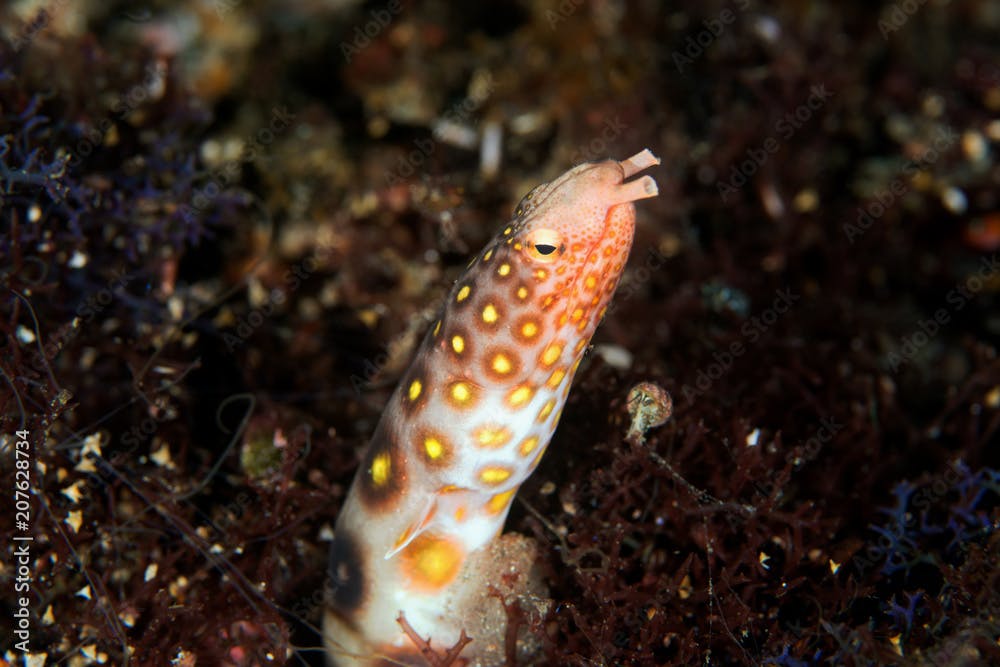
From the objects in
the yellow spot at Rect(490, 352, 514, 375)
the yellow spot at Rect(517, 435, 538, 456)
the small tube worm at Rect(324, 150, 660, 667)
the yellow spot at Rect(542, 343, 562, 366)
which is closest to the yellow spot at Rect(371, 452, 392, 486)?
the small tube worm at Rect(324, 150, 660, 667)

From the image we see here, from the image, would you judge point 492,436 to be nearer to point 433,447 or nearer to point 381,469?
point 433,447

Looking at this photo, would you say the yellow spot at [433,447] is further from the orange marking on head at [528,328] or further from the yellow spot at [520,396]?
the orange marking on head at [528,328]

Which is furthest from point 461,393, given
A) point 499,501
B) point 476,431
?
point 499,501

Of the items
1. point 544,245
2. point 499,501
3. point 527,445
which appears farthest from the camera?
point 499,501

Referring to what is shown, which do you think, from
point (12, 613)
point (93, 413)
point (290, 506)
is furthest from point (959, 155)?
point (12, 613)

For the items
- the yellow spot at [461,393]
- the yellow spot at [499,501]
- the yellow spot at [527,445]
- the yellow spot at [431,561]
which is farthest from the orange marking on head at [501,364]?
the yellow spot at [431,561]

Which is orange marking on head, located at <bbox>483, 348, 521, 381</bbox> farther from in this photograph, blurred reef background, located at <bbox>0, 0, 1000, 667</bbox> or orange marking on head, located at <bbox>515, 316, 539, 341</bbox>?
blurred reef background, located at <bbox>0, 0, 1000, 667</bbox>
